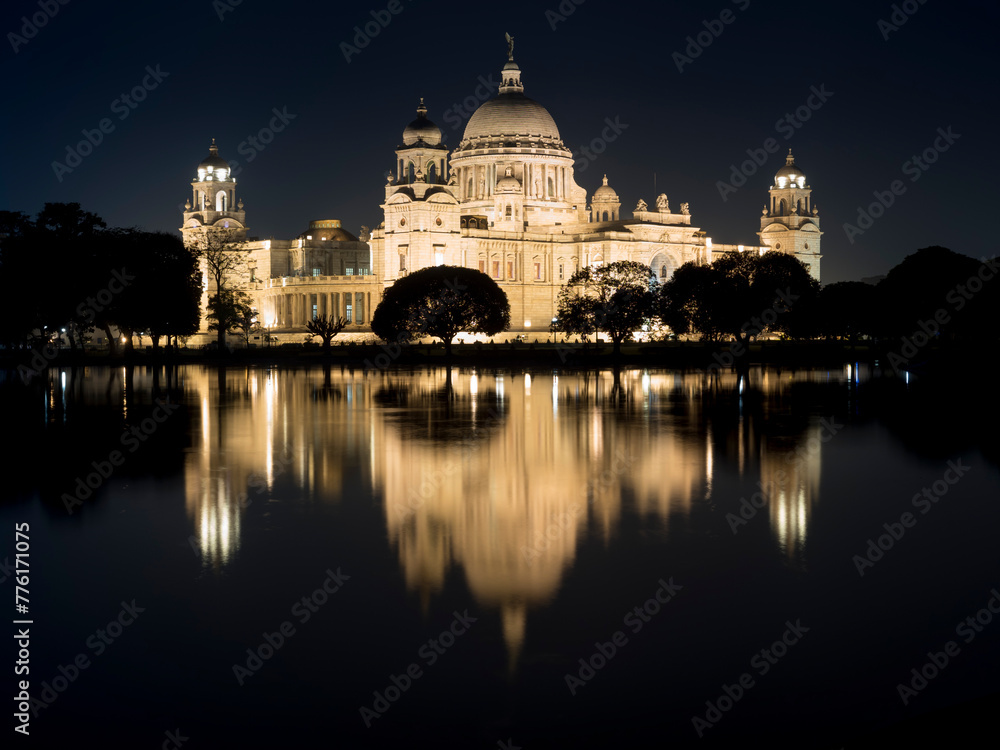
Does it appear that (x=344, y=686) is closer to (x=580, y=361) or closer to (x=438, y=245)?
(x=580, y=361)

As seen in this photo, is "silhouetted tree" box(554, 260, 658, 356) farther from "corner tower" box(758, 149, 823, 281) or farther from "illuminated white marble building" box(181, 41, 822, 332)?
"corner tower" box(758, 149, 823, 281)

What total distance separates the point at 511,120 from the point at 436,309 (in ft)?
199

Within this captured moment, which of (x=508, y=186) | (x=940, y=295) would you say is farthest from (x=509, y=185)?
(x=940, y=295)

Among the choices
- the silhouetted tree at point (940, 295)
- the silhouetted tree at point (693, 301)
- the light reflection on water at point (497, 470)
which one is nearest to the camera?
the light reflection on water at point (497, 470)

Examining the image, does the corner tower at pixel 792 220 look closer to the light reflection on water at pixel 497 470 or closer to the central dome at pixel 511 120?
the central dome at pixel 511 120

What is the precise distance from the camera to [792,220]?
535ft

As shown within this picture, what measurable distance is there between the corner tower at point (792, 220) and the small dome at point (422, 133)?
185 feet

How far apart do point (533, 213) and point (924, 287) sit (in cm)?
7037

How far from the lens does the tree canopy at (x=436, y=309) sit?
93500 millimetres

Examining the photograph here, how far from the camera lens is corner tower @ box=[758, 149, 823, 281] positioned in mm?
162500

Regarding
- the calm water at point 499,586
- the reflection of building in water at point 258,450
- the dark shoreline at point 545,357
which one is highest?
the dark shoreline at point 545,357

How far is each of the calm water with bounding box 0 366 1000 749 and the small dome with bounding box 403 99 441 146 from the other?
102 metres

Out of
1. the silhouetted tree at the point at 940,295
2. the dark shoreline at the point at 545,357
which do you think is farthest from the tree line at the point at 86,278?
the silhouetted tree at the point at 940,295

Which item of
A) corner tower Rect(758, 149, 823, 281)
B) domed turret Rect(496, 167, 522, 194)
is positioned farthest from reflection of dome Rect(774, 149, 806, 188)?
domed turret Rect(496, 167, 522, 194)
